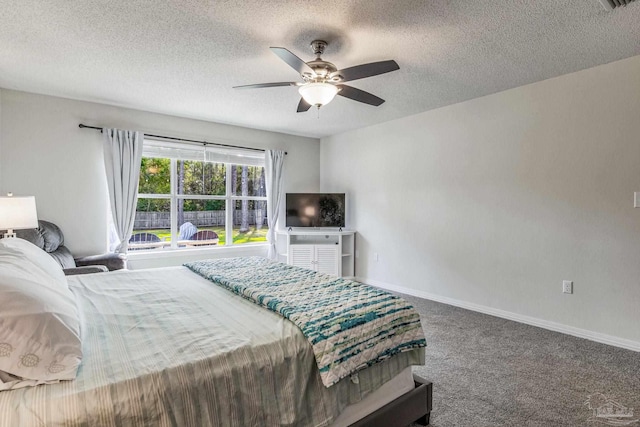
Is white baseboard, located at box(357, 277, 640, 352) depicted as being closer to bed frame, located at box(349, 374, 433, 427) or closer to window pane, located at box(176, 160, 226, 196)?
bed frame, located at box(349, 374, 433, 427)

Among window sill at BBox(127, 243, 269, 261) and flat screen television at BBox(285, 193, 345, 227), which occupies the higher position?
flat screen television at BBox(285, 193, 345, 227)

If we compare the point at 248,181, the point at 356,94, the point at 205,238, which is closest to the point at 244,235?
the point at 205,238

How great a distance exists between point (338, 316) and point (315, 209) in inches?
147

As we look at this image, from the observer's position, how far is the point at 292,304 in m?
1.76

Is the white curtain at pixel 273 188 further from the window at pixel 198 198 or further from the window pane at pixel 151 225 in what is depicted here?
the window pane at pixel 151 225

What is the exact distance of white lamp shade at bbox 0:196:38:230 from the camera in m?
2.63

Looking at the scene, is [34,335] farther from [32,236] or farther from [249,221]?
[249,221]

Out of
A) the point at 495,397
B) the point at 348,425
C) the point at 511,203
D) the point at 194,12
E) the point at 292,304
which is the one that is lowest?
the point at 495,397

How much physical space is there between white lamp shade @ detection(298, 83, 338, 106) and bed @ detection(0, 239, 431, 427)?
146cm

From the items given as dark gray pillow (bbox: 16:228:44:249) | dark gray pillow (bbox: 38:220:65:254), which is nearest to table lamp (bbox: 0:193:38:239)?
dark gray pillow (bbox: 16:228:44:249)

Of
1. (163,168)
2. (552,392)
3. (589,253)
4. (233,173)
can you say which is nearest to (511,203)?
(589,253)

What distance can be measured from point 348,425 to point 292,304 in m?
0.62

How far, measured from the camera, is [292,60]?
85.7 inches

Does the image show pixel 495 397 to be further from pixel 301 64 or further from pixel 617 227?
pixel 301 64
